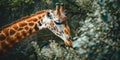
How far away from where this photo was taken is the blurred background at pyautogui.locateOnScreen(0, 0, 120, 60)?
5570 mm

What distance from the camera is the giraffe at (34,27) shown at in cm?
681

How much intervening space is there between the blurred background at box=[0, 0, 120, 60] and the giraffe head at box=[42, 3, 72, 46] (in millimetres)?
168

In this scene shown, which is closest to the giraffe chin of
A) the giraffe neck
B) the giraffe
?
the giraffe

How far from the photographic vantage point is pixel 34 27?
6.92m

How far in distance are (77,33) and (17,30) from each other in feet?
3.42

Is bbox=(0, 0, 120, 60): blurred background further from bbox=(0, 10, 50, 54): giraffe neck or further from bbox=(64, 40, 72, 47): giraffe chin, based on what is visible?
bbox=(0, 10, 50, 54): giraffe neck

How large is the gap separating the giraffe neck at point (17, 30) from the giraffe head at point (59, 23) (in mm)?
148

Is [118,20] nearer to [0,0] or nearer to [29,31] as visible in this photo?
[29,31]

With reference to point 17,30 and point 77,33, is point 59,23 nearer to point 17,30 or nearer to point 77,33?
point 77,33

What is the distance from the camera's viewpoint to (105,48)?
557cm

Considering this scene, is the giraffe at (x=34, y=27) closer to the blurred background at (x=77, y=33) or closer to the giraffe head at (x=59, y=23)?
the giraffe head at (x=59, y=23)

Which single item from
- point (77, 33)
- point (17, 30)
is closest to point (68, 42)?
point (77, 33)

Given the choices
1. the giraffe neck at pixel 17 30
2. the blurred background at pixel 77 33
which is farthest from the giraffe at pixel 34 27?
the blurred background at pixel 77 33

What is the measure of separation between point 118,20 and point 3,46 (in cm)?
232
